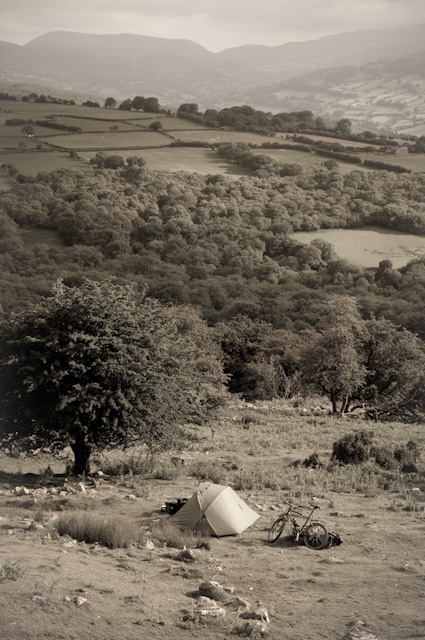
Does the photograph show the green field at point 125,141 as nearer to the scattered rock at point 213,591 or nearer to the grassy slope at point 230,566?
the grassy slope at point 230,566

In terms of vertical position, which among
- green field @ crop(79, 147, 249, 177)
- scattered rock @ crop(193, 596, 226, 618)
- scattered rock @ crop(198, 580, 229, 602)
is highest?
green field @ crop(79, 147, 249, 177)

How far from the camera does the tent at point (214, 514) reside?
14.2m

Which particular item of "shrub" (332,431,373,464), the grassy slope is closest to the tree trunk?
the grassy slope

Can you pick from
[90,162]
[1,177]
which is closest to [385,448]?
[1,177]

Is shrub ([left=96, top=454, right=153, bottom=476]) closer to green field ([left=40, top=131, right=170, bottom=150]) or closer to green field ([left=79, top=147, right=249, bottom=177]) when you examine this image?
green field ([left=40, top=131, right=170, bottom=150])

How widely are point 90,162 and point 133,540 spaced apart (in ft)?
221

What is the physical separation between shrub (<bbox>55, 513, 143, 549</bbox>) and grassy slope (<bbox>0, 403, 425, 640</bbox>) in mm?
246

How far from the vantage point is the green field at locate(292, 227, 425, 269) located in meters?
63.1

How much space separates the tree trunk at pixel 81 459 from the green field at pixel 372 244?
158ft

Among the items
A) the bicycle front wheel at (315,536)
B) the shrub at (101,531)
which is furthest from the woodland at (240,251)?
the shrub at (101,531)

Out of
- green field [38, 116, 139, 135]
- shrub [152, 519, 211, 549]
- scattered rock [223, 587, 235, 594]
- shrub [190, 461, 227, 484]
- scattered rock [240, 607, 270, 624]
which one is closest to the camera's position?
scattered rock [240, 607, 270, 624]

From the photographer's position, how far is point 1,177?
64.4 metres

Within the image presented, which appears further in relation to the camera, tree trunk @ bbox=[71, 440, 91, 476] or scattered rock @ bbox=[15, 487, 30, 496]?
tree trunk @ bbox=[71, 440, 91, 476]

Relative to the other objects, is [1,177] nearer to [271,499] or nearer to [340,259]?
[340,259]
